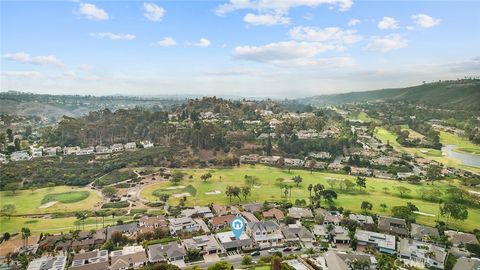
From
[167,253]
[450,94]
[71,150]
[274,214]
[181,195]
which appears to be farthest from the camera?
[450,94]

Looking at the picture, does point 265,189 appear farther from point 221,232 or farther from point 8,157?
point 8,157

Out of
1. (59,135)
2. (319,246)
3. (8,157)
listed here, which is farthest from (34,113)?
(319,246)

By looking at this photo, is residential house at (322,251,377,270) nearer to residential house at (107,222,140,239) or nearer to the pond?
residential house at (107,222,140,239)

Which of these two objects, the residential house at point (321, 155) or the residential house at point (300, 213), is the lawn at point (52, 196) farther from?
the residential house at point (321, 155)

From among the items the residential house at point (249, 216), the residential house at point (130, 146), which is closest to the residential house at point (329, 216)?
the residential house at point (249, 216)

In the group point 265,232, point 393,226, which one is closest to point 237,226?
point 265,232

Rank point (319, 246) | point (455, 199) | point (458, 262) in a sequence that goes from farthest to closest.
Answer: point (455, 199) < point (319, 246) < point (458, 262)

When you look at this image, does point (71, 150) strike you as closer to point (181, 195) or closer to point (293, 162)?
point (181, 195)
